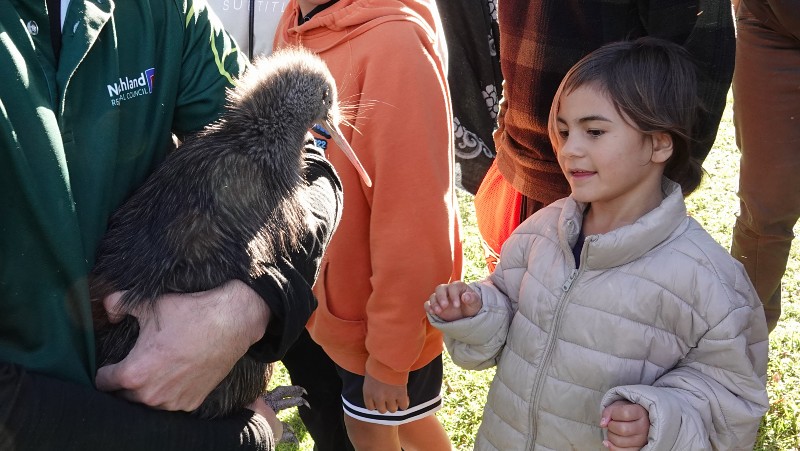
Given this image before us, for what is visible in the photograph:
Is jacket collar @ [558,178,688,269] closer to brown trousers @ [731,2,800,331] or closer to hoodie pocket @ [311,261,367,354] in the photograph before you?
hoodie pocket @ [311,261,367,354]

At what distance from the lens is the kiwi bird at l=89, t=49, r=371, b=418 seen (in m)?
1.91

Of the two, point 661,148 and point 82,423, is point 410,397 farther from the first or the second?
point 82,423

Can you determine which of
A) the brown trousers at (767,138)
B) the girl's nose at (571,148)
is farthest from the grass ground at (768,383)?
the girl's nose at (571,148)

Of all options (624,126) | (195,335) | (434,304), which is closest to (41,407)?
(195,335)

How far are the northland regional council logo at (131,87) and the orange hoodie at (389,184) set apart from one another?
0.92 meters

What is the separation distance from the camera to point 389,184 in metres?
2.70

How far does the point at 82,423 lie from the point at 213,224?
0.67 m

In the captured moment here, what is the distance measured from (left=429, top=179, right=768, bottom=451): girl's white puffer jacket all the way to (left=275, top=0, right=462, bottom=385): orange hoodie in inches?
14.0

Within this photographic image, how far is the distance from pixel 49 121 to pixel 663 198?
184 cm

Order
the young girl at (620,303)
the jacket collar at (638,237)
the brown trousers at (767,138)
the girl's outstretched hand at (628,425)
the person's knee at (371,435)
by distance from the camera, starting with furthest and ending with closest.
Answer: the brown trousers at (767,138) < the person's knee at (371,435) < the jacket collar at (638,237) < the young girl at (620,303) < the girl's outstretched hand at (628,425)

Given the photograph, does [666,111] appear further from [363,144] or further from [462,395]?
[462,395]

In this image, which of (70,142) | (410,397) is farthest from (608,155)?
(70,142)

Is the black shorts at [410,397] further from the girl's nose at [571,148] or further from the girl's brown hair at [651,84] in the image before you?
the girl's brown hair at [651,84]

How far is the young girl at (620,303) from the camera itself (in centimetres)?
211
